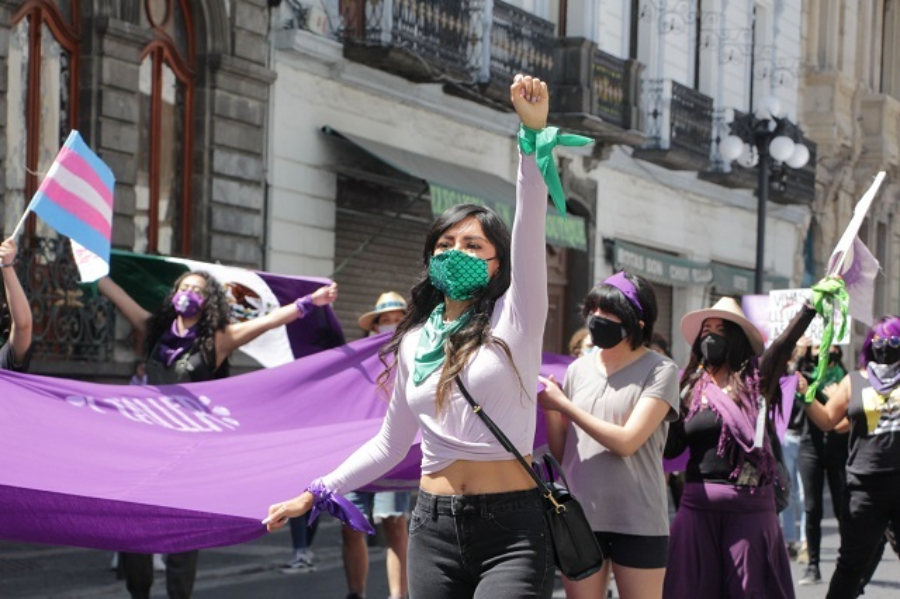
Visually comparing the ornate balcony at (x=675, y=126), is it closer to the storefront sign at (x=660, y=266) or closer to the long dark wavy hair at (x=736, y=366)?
the storefront sign at (x=660, y=266)

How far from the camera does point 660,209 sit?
28328mm

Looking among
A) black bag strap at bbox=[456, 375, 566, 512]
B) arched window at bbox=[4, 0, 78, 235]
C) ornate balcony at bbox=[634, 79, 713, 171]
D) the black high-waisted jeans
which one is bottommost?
the black high-waisted jeans

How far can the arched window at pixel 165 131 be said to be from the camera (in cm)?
1684

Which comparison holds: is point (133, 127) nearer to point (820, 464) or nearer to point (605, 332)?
point (820, 464)

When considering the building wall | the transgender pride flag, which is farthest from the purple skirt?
the building wall

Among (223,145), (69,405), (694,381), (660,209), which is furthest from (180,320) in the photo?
(660,209)

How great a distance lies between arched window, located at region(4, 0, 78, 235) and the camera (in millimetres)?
15094

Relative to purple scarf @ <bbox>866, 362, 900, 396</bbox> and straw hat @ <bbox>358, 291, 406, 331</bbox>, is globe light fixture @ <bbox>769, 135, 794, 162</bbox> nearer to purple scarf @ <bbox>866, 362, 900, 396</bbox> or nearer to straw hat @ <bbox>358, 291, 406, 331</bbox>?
straw hat @ <bbox>358, 291, 406, 331</bbox>

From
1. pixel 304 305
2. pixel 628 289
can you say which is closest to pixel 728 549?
pixel 628 289

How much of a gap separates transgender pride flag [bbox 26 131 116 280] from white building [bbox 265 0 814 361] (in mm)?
9658

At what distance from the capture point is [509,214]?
21.0 m

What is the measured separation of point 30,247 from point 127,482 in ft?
29.1

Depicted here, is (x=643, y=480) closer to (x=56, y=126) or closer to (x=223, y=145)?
(x=56, y=126)

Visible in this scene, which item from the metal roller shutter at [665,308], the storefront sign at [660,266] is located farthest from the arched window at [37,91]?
the metal roller shutter at [665,308]
